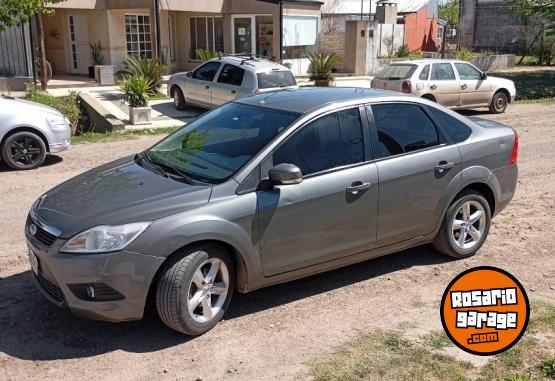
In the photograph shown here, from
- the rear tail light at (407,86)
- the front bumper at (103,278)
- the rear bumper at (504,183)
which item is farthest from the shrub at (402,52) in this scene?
the front bumper at (103,278)

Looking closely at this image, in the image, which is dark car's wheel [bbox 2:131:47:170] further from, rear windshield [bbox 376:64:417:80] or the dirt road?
rear windshield [bbox 376:64:417:80]

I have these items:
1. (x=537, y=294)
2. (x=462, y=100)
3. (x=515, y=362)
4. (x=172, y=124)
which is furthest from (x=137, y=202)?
(x=462, y=100)

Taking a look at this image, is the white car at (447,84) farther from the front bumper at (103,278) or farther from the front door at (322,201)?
the front bumper at (103,278)

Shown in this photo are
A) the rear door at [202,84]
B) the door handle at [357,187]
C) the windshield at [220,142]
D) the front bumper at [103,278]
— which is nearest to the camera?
the front bumper at [103,278]

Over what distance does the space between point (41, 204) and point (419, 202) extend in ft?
10.2

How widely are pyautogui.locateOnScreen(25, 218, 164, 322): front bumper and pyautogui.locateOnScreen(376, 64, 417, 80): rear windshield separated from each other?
502 inches

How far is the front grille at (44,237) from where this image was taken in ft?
14.1

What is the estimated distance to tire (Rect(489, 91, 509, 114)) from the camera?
1727 cm

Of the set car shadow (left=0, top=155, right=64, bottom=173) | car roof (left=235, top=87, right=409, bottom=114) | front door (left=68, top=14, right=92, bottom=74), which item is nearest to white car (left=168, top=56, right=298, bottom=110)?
car shadow (left=0, top=155, right=64, bottom=173)

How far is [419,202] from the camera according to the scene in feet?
17.9

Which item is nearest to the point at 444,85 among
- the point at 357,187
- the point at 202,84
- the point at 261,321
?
the point at 202,84

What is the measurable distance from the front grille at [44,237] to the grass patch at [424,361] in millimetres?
1963

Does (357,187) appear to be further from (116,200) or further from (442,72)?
(442,72)

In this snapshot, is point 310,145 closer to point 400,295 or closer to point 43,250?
point 400,295
